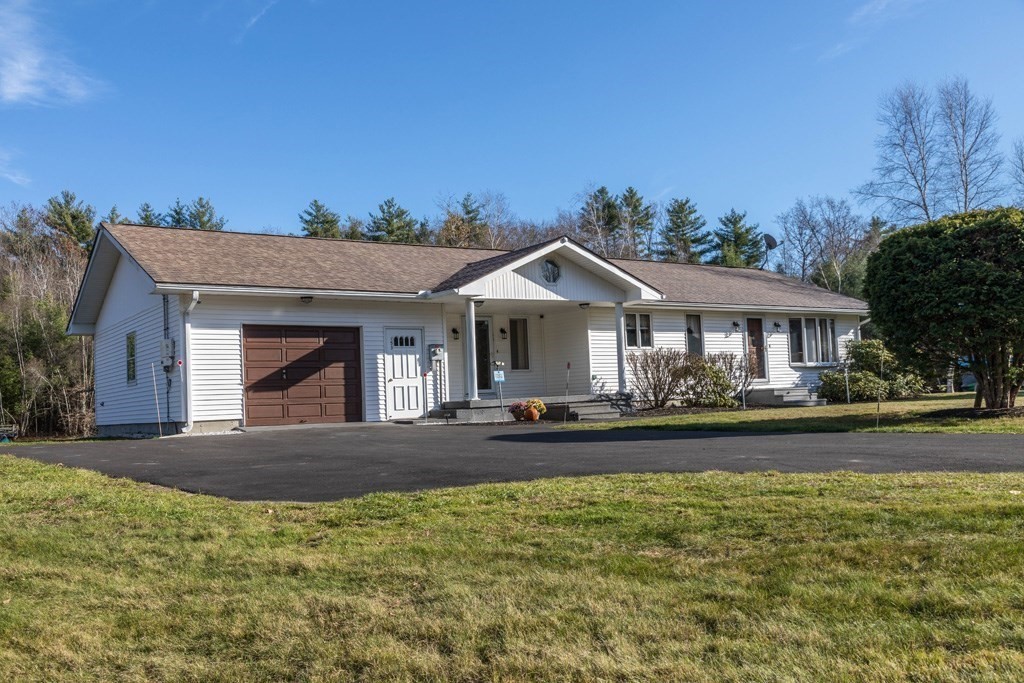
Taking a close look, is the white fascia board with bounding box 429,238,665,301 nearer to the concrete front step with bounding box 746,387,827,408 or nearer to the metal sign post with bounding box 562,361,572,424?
the metal sign post with bounding box 562,361,572,424

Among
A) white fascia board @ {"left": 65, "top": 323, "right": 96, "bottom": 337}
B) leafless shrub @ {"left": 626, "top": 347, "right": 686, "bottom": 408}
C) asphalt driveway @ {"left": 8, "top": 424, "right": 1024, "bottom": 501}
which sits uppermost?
white fascia board @ {"left": 65, "top": 323, "right": 96, "bottom": 337}

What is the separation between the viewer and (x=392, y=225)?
52281 mm

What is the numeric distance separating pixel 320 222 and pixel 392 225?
14.4 feet

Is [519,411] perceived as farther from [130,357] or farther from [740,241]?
[740,241]

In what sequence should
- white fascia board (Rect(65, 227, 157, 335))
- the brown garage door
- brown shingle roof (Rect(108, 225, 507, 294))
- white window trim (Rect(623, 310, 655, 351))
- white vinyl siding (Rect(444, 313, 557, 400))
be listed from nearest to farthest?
brown shingle roof (Rect(108, 225, 507, 294)) < the brown garage door < white fascia board (Rect(65, 227, 157, 335)) < white vinyl siding (Rect(444, 313, 557, 400)) < white window trim (Rect(623, 310, 655, 351))

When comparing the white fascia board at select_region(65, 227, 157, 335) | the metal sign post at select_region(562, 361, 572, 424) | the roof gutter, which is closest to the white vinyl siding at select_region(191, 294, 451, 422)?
the white fascia board at select_region(65, 227, 157, 335)

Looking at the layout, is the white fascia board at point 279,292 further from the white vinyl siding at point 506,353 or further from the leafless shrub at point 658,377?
the leafless shrub at point 658,377

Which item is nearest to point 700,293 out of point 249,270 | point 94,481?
point 249,270

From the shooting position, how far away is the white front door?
20.8 meters

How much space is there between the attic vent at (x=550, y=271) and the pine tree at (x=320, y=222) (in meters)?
32.1

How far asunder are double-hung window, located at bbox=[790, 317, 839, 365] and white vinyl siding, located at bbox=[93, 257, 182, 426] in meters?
18.3

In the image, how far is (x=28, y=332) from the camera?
3017 centimetres

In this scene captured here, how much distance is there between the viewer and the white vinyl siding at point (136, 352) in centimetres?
1967

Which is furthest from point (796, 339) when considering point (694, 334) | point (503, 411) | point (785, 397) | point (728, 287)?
point (503, 411)
